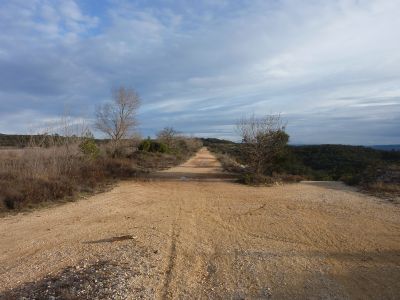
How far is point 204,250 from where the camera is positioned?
7.88m

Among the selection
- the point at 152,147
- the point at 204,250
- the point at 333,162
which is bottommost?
the point at 333,162

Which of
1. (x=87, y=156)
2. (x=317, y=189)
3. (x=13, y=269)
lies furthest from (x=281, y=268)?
(x=87, y=156)

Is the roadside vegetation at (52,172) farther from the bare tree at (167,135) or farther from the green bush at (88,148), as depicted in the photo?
the bare tree at (167,135)

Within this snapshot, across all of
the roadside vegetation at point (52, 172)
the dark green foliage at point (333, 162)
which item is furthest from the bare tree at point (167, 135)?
the roadside vegetation at point (52, 172)

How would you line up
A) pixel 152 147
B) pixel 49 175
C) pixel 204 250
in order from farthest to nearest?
pixel 152 147, pixel 49 175, pixel 204 250

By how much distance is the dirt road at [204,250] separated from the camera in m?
5.97

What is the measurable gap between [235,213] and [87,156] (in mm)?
11821

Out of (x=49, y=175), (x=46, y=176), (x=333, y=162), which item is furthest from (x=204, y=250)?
(x=333, y=162)

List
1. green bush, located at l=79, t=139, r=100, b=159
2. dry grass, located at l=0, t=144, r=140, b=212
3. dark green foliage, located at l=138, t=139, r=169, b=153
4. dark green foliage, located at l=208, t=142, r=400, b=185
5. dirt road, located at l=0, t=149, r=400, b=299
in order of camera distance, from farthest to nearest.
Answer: dark green foliage, located at l=138, t=139, r=169, b=153
green bush, located at l=79, t=139, r=100, b=159
dark green foliage, located at l=208, t=142, r=400, b=185
dry grass, located at l=0, t=144, r=140, b=212
dirt road, located at l=0, t=149, r=400, b=299

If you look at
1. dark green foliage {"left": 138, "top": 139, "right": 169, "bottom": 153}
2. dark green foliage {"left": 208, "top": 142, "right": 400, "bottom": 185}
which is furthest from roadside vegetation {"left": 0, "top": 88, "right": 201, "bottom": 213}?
dark green foliage {"left": 138, "top": 139, "right": 169, "bottom": 153}

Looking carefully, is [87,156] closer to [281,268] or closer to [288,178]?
[288,178]

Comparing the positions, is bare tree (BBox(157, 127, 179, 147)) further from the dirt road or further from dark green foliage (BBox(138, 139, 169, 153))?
the dirt road

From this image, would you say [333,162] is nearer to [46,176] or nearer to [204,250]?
[46,176]

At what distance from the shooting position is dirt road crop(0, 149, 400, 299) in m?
5.97
